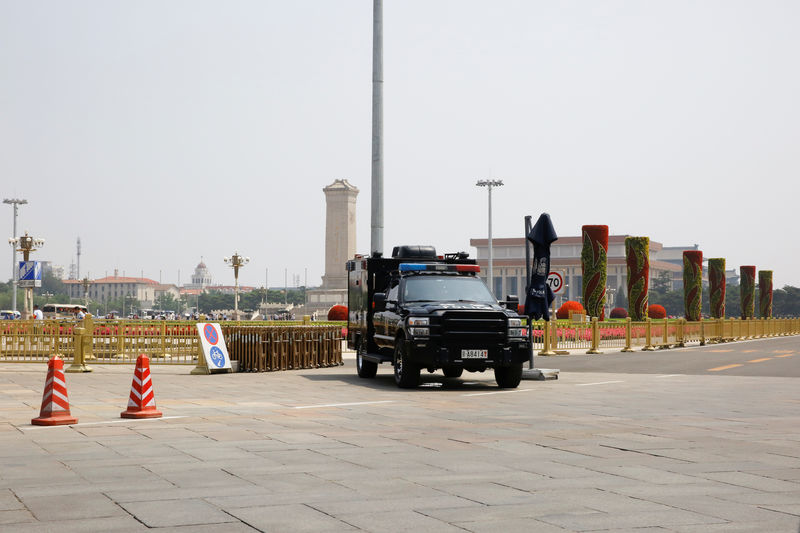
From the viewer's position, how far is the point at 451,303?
61.2 feet

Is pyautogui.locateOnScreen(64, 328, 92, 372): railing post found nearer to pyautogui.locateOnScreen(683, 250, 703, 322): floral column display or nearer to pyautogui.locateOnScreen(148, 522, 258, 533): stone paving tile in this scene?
pyautogui.locateOnScreen(148, 522, 258, 533): stone paving tile

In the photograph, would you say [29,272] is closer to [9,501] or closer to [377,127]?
[377,127]

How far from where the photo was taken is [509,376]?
18.9 meters

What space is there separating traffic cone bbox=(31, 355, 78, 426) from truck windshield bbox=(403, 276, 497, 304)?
8.04m

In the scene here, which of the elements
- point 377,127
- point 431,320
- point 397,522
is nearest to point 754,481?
point 397,522

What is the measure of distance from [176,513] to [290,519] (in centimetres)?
85

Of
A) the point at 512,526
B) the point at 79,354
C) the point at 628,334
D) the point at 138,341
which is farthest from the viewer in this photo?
the point at 628,334

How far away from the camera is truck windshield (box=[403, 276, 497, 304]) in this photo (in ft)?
62.8

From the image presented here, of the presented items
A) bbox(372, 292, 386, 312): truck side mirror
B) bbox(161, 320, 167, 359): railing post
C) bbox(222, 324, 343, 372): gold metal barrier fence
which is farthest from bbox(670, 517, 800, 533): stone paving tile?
bbox(161, 320, 167, 359): railing post

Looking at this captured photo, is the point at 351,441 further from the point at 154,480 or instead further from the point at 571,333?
the point at 571,333

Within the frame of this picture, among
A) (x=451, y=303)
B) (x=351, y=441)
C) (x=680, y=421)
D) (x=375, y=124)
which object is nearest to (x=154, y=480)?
(x=351, y=441)

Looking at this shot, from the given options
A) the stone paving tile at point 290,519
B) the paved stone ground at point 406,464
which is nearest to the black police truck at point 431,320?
the paved stone ground at point 406,464

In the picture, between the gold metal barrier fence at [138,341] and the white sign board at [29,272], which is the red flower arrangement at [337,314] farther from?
the gold metal barrier fence at [138,341]

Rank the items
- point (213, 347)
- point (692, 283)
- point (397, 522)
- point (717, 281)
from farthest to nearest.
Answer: point (717, 281) → point (692, 283) → point (213, 347) → point (397, 522)
